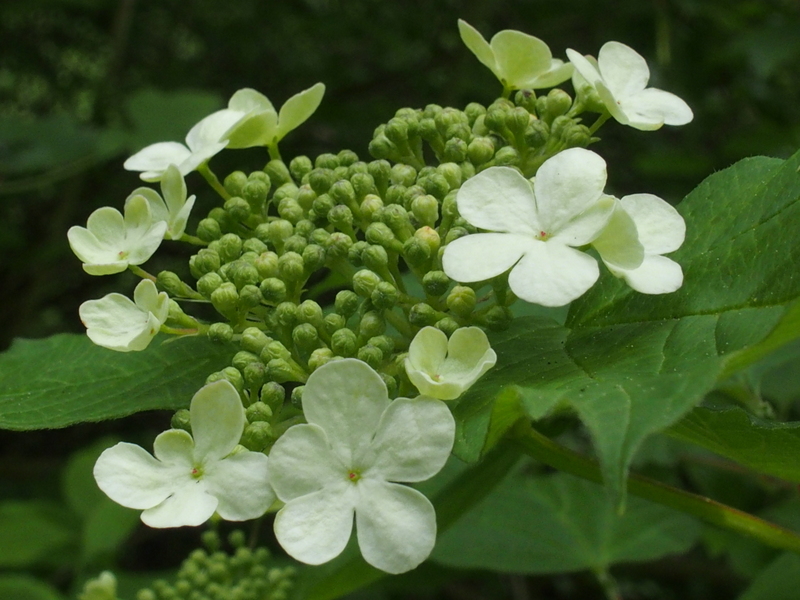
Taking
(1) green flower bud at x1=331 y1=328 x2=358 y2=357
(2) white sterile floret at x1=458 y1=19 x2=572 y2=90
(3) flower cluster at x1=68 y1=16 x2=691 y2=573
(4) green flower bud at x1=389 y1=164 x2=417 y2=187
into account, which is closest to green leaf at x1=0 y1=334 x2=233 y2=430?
(3) flower cluster at x1=68 y1=16 x2=691 y2=573

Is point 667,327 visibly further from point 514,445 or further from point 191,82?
point 191,82

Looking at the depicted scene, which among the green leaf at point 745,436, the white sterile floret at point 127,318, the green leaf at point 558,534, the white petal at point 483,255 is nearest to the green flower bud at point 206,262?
the white sterile floret at point 127,318

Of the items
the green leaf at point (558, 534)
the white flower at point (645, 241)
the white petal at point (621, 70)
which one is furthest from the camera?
the green leaf at point (558, 534)

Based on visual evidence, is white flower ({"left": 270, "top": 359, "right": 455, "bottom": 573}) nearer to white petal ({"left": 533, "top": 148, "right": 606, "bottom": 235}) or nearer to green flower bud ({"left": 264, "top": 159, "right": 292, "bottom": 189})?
white petal ({"left": 533, "top": 148, "right": 606, "bottom": 235})

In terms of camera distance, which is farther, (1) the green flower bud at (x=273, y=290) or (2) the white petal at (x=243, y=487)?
(1) the green flower bud at (x=273, y=290)

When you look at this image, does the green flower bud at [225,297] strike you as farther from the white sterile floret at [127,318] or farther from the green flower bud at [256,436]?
the green flower bud at [256,436]

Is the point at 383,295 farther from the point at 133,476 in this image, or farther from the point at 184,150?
the point at 184,150

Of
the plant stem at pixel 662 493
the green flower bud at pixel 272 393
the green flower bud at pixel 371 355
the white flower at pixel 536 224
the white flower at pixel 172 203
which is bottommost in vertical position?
the plant stem at pixel 662 493

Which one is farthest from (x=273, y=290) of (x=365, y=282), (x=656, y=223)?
(x=656, y=223)
